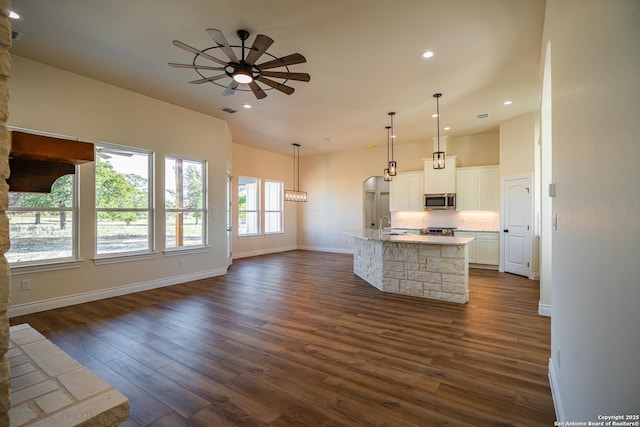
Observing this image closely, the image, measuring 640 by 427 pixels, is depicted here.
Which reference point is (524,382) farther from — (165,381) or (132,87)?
(132,87)

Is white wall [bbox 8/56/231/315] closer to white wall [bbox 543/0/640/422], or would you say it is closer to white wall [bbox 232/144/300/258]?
white wall [bbox 232/144/300/258]

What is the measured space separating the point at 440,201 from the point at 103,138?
23.4 feet

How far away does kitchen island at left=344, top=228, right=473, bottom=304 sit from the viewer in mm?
4324

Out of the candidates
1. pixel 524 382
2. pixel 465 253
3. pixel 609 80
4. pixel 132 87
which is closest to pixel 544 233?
pixel 465 253

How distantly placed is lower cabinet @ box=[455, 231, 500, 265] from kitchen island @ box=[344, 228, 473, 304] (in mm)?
2776

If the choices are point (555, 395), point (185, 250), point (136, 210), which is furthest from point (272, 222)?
point (555, 395)

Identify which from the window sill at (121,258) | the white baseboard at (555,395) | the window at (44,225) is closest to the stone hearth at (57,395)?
the white baseboard at (555,395)

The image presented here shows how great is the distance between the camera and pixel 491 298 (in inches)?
179

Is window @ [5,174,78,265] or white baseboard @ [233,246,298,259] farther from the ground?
→ window @ [5,174,78,265]

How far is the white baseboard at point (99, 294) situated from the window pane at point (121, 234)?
0.62 metres

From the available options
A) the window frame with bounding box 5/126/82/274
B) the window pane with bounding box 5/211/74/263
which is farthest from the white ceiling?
the window pane with bounding box 5/211/74/263

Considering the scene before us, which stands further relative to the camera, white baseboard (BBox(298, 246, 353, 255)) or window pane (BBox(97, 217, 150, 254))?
white baseboard (BBox(298, 246, 353, 255))

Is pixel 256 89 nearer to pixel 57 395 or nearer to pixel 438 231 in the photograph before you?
pixel 57 395

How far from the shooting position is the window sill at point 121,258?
4.55m
